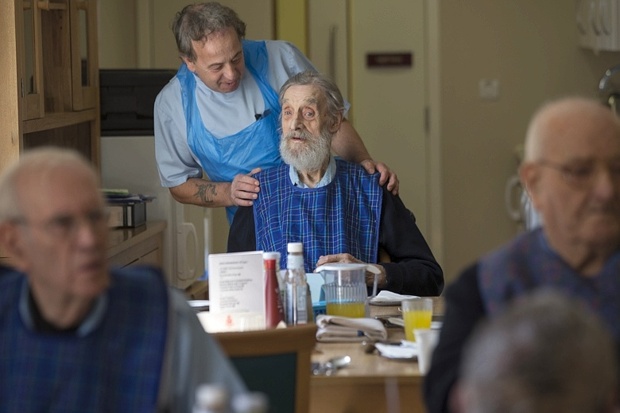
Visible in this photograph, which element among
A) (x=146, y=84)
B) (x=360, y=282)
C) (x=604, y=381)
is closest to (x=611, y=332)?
(x=604, y=381)

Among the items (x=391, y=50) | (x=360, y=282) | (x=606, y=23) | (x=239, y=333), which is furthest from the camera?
(x=391, y=50)

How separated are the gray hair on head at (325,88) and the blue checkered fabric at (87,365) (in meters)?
1.92

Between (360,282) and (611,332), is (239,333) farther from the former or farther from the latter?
(360,282)

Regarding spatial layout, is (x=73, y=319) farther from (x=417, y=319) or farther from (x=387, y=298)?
(x=387, y=298)

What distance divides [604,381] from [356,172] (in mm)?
2476

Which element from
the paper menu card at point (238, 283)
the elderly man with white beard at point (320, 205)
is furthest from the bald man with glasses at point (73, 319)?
the elderly man with white beard at point (320, 205)

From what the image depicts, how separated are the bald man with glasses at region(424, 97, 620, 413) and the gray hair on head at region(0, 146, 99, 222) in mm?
630

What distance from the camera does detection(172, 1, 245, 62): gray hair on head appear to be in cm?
383

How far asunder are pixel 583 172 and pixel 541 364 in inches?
27.4

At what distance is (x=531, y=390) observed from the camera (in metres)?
1.17

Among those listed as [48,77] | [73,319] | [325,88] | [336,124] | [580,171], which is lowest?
[73,319]

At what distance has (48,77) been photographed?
4.47 metres

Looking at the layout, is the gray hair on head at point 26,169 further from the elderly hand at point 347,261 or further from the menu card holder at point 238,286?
the elderly hand at point 347,261

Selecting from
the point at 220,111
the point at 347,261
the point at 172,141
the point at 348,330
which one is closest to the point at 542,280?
the point at 348,330
